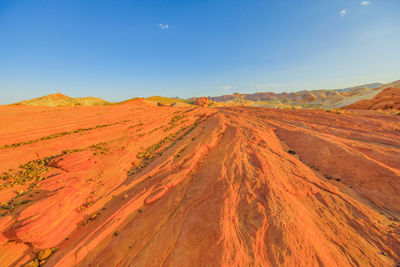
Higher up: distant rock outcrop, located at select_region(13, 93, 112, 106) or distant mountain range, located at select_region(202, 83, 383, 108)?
distant rock outcrop, located at select_region(13, 93, 112, 106)

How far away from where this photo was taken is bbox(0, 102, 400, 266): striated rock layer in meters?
3.03

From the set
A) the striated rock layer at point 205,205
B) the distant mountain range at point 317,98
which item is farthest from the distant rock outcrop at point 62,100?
the distant mountain range at point 317,98

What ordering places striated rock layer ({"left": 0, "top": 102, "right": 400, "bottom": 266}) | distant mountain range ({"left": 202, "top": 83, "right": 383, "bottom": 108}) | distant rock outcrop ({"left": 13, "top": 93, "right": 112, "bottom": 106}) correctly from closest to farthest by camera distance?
striated rock layer ({"left": 0, "top": 102, "right": 400, "bottom": 266}) < distant rock outcrop ({"left": 13, "top": 93, "right": 112, "bottom": 106}) < distant mountain range ({"left": 202, "top": 83, "right": 383, "bottom": 108})

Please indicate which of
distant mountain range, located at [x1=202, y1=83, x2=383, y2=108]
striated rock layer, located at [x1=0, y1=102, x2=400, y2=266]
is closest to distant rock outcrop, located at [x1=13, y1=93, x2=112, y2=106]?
striated rock layer, located at [x1=0, y1=102, x2=400, y2=266]

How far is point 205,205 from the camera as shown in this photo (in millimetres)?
4176

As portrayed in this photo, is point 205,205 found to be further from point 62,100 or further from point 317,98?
point 317,98

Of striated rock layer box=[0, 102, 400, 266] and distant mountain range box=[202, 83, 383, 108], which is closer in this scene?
striated rock layer box=[0, 102, 400, 266]

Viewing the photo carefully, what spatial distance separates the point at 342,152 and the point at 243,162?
5.69 metres

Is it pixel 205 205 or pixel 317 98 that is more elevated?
pixel 205 205

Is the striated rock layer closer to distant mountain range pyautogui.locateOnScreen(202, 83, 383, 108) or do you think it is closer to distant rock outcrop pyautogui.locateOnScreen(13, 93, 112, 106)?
distant rock outcrop pyautogui.locateOnScreen(13, 93, 112, 106)

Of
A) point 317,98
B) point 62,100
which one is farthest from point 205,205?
point 317,98

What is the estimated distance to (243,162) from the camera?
6219 mm

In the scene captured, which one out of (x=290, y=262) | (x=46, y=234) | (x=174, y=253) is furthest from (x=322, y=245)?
(x=46, y=234)

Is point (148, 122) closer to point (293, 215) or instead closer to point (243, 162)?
point (243, 162)
